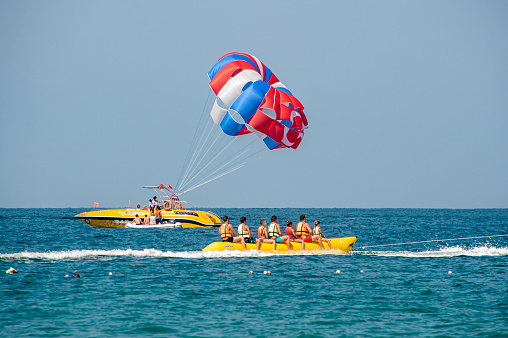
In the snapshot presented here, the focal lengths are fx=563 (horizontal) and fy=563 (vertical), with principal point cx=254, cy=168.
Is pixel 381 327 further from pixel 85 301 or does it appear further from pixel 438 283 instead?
pixel 85 301

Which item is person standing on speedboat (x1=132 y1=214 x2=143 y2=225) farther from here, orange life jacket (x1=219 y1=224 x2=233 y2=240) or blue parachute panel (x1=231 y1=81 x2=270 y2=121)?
orange life jacket (x1=219 y1=224 x2=233 y2=240)

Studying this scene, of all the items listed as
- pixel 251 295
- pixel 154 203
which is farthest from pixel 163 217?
pixel 251 295

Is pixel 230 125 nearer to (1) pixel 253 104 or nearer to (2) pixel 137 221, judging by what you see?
(1) pixel 253 104

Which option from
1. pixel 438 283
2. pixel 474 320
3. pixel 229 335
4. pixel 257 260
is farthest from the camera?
pixel 257 260

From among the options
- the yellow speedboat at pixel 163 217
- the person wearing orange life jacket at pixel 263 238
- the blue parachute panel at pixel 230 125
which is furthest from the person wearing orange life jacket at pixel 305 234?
the yellow speedboat at pixel 163 217

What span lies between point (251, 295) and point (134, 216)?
93.6 feet

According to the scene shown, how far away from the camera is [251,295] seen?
1547 centimetres

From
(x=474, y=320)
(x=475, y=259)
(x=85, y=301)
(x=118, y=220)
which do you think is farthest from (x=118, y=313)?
(x=118, y=220)

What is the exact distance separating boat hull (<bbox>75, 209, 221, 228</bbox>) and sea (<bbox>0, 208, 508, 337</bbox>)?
61.2ft

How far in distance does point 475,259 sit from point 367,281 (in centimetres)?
803

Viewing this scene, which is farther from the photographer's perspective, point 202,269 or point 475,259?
point 475,259

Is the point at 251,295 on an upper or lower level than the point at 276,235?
lower

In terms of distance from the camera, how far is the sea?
11.9 metres

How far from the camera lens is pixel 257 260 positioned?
2192cm
